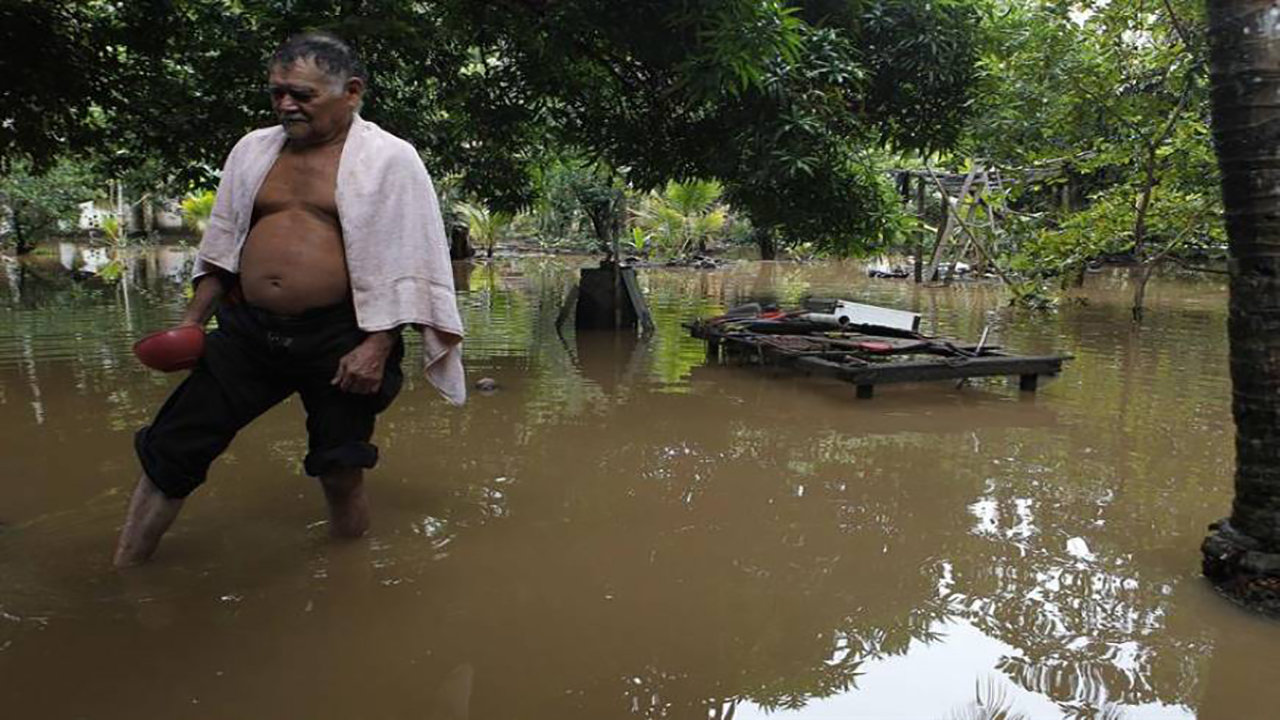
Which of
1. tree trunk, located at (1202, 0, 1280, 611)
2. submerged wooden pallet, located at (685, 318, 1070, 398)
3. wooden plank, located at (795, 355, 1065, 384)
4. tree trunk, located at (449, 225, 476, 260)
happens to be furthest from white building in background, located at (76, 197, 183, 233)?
tree trunk, located at (1202, 0, 1280, 611)

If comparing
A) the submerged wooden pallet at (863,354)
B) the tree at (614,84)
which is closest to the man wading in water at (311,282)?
the tree at (614,84)

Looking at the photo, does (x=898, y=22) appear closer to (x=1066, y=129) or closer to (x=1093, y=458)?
(x=1066, y=129)

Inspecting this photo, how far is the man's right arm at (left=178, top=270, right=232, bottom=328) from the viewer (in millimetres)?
2967

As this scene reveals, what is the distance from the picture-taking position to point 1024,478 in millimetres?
4590

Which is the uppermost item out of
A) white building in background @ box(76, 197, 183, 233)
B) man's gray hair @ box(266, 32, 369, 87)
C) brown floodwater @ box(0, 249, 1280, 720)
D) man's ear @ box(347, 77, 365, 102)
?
white building in background @ box(76, 197, 183, 233)

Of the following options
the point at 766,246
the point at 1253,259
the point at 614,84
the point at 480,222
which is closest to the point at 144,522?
the point at 1253,259

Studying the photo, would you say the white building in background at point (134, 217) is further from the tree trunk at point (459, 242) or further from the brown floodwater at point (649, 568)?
the brown floodwater at point (649, 568)

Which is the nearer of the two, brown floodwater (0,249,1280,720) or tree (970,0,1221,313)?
brown floodwater (0,249,1280,720)

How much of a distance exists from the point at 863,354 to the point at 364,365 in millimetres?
5325

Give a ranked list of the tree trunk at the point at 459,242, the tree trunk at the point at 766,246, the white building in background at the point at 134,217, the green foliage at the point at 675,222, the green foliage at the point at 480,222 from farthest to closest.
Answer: the white building in background at the point at 134,217 → the green foliage at the point at 675,222 → the tree trunk at the point at 766,246 → the green foliage at the point at 480,222 → the tree trunk at the point at 459,242

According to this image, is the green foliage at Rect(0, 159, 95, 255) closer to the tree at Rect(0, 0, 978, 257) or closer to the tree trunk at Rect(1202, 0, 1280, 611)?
the tree at Rect(0, 0, 978, 257)

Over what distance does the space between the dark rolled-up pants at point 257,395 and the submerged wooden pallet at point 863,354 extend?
4276mm

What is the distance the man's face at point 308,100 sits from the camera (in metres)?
2.80

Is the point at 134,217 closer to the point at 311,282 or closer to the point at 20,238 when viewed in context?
the point at 20,238
